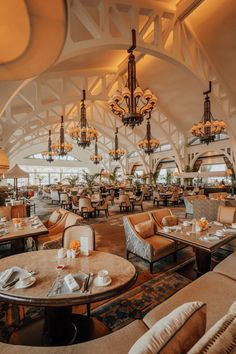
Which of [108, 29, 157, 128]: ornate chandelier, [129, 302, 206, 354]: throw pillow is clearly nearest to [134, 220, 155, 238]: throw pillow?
[129, 302, 206, 354]: throw pillow

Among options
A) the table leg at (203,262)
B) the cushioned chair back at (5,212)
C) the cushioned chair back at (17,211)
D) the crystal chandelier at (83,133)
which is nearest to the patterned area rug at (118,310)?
the table leg at (203,262)

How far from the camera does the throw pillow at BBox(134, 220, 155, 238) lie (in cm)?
335

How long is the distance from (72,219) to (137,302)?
5.66ft

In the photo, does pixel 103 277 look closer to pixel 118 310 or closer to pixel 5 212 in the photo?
pixel 118 310

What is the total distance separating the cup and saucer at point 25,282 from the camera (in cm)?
146

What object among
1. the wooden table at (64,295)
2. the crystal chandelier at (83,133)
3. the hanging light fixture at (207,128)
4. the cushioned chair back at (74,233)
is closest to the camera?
the wooden table at (64,295)

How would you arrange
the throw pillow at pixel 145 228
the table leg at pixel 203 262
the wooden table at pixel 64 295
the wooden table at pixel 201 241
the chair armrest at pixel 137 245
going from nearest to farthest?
1. the wooden table at pixel 64 295
2. the wooden table at pixel 201 241
3. the table leg at pixel 203 262
4. the chair armrest at pixel 137 245
5. the throw pillow at pixel 145 228

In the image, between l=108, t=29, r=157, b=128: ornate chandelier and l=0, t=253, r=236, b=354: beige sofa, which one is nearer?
l=0, t=253, r=236, b=354: beige sofa

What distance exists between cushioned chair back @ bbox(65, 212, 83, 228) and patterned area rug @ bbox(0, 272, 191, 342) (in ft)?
4.27

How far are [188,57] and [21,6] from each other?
739cm

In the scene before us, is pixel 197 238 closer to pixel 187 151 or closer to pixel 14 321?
pixel 14 321

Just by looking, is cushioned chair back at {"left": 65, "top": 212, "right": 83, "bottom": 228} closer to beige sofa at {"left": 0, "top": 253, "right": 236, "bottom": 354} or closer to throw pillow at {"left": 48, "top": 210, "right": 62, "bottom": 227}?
throw pillow at {"left": 48, "top": 210, "right": 62, "bottom": 227}

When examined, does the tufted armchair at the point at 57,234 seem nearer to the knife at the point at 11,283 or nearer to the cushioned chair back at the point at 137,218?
the cushioned chair back at the point at 137,218

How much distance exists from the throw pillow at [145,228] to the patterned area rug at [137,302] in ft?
2.47
